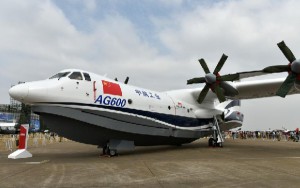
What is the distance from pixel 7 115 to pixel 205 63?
3991 inches

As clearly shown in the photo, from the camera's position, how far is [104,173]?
28.4ft

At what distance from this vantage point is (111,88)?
1498cm

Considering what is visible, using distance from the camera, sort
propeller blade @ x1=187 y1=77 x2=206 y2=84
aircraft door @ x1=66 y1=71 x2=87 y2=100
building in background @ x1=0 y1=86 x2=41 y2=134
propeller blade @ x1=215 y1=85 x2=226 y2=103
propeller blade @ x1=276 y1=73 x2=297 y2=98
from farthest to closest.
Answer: building in background @ x1=0 y1=86 x2=41 y2=134, propeller blade @ x1=187 y1=77 x2=206 y2=84, propeller blade @ x1=215 y1=85 x2=226 y2=103, propeller blade @ x1=276 y1=73 x2=297 y2=98, aircraft door @ x1=66 y1=71 x2=87 y2=100

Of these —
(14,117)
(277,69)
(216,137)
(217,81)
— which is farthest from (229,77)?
(14,117)

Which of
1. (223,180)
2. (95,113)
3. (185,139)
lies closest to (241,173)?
(223,180)

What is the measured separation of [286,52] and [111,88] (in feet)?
31.2

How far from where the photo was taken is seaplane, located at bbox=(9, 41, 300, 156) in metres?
12.9

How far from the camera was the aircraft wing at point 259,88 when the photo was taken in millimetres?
19961

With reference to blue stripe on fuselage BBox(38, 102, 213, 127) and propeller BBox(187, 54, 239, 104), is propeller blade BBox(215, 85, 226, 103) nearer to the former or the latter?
propeller BBox(187, 54, 239, 104)

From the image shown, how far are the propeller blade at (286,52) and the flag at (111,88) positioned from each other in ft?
29.2

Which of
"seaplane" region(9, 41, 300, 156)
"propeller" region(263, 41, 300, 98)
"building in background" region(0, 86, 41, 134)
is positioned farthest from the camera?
"building in background" region(0, 86, 41, 134)

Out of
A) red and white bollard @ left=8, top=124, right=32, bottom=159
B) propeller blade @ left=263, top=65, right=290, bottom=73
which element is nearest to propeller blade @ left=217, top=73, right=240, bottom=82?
propeller blade @ left=263, top=65, right=290, bottom=73

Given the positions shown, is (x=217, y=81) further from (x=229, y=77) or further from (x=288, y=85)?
(x=288, y=85)

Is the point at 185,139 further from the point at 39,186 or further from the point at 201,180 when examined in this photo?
the point at 39,186
